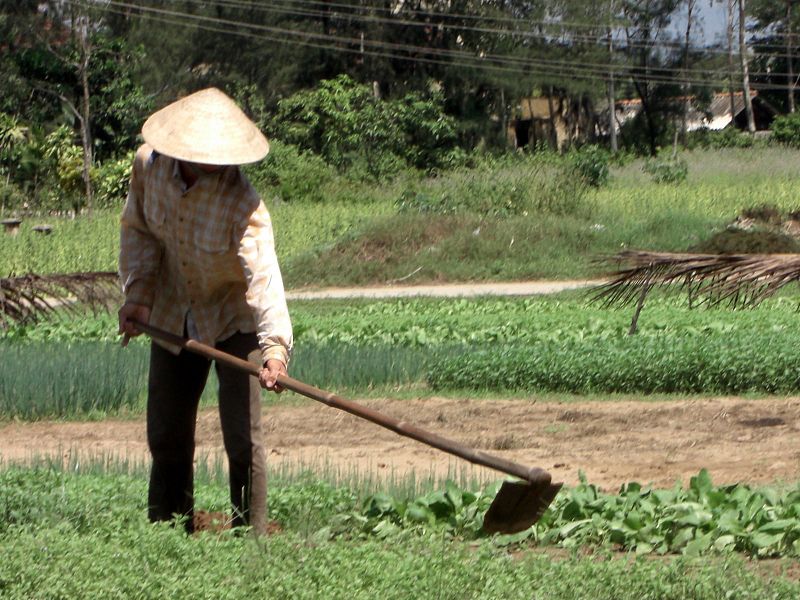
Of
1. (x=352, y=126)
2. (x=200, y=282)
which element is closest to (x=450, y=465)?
(x=200, y=282)

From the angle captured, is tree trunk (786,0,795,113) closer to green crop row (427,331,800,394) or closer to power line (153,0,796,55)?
power line (153,0,796,55)

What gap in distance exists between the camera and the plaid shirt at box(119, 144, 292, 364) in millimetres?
4688

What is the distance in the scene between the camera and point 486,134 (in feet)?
136

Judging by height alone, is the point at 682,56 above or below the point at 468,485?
above

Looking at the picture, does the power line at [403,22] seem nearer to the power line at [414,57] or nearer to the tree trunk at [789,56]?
the power line at [414,57]

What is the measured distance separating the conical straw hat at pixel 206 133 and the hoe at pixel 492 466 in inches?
27.4

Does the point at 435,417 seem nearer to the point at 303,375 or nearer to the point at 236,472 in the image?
the point at 303,375

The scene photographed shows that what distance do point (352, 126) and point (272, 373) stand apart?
29.7 meters

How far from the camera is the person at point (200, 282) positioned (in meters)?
4.69

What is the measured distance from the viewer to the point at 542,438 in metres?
8.09

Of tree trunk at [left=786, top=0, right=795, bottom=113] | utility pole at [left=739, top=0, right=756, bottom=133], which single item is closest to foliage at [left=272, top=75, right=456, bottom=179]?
utility pole at [left=739, top=0, right=756, bottom=133]

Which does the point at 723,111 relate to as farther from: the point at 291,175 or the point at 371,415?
the point at 371,415

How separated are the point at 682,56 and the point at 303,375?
132 ft

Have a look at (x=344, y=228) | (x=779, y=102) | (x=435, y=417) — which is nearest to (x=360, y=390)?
(x=435, y=417)
